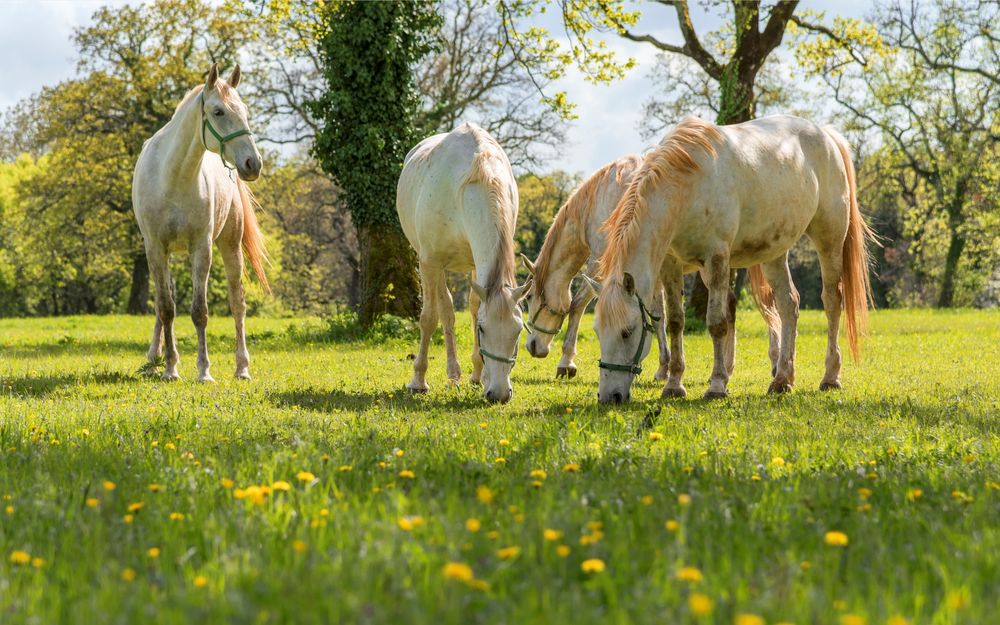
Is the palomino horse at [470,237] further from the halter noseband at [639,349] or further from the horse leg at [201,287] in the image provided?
the horse leg at [201,287]

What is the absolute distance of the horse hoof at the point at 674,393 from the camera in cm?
821

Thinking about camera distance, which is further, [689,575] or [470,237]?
[470,237]

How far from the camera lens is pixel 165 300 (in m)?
9.84

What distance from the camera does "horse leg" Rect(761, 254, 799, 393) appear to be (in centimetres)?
877

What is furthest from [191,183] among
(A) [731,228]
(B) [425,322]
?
(A) [731,228]

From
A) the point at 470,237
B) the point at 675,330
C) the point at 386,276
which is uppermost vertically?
the point at 470,237

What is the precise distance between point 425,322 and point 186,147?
10.6 ft

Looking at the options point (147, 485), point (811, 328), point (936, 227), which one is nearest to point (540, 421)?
point (147, 485)

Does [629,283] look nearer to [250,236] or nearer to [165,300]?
[165,300]

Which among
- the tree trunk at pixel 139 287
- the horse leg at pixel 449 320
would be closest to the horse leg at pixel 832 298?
the horse leg at pixel 449 320

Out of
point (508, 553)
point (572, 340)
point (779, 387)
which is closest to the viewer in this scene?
point (508, 553)

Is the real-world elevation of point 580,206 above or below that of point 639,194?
above

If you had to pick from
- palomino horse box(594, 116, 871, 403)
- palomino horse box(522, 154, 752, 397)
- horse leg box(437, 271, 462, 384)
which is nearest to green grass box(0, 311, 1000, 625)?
palomino horse box(594, 116, 871, 403)

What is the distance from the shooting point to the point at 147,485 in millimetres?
3992
